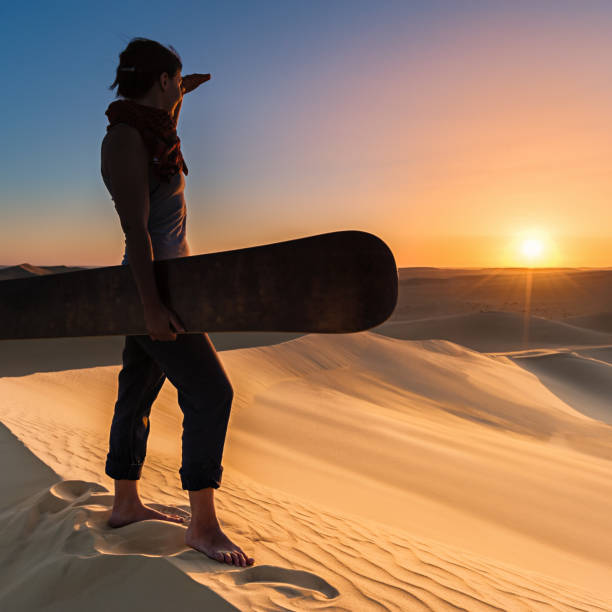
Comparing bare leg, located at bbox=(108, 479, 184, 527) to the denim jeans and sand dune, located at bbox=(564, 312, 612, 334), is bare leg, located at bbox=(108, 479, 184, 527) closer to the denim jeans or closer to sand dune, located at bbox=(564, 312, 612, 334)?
the denim jeans

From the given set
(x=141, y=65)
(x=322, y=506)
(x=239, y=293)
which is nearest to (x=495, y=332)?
(x=322, y=506)

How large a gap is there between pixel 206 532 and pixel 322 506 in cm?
180

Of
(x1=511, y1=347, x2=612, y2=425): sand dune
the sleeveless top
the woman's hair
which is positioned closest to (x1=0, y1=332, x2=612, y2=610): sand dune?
the sleeveless top

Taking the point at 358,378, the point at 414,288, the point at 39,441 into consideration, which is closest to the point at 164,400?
the point at 39,441

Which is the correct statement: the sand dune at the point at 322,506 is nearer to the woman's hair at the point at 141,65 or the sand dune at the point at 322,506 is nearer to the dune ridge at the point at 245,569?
the dune ridge at the point at 245,569

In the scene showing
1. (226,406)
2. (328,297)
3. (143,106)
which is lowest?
(226,406)

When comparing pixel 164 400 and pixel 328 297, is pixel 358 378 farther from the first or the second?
pixel 328 297

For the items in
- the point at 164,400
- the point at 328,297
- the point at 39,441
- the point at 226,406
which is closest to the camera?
the point at 328,297

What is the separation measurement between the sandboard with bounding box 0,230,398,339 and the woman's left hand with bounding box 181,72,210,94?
1106 millimetres

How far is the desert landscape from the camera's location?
195cm

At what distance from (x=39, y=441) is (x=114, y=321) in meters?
3.08

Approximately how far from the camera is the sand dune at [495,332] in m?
28.9

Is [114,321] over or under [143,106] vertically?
under

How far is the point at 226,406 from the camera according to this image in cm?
204
